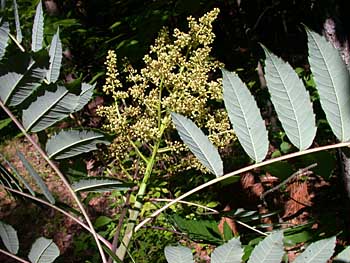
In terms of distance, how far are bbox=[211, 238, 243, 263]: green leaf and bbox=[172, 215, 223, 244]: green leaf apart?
496mm

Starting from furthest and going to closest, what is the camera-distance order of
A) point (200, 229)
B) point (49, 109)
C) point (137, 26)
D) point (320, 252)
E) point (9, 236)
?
point (137, 26)
point (200, 229)
point (9, 236)
point (49, 109)
point (320, 252)

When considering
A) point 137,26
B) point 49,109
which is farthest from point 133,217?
point 137,26

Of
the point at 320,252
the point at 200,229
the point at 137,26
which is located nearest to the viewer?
the point at 320,252

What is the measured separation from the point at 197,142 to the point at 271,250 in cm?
17

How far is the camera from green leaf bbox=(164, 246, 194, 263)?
0.62 meters

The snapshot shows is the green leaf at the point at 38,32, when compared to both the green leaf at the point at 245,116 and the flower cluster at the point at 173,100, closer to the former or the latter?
the flower cluster at the point at 173,100

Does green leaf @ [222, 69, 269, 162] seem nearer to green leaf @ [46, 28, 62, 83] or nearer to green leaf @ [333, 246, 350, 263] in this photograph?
green leaf @ [333, 246, 350, 263]

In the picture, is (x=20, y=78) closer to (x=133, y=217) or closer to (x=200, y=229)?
(x=133, y=217)

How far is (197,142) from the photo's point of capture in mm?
667

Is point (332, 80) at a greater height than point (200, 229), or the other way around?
point (332, 80)

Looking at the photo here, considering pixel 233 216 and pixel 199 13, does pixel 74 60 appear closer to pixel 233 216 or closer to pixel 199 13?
pixel 199 13

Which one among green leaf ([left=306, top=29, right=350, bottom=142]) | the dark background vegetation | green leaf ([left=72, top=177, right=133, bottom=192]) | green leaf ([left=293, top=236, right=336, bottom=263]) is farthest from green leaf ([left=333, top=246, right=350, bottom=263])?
the dark background vegetation

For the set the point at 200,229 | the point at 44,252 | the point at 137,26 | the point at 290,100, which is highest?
the point at 137,26

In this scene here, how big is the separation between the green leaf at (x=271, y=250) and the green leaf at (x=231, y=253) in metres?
0.02
